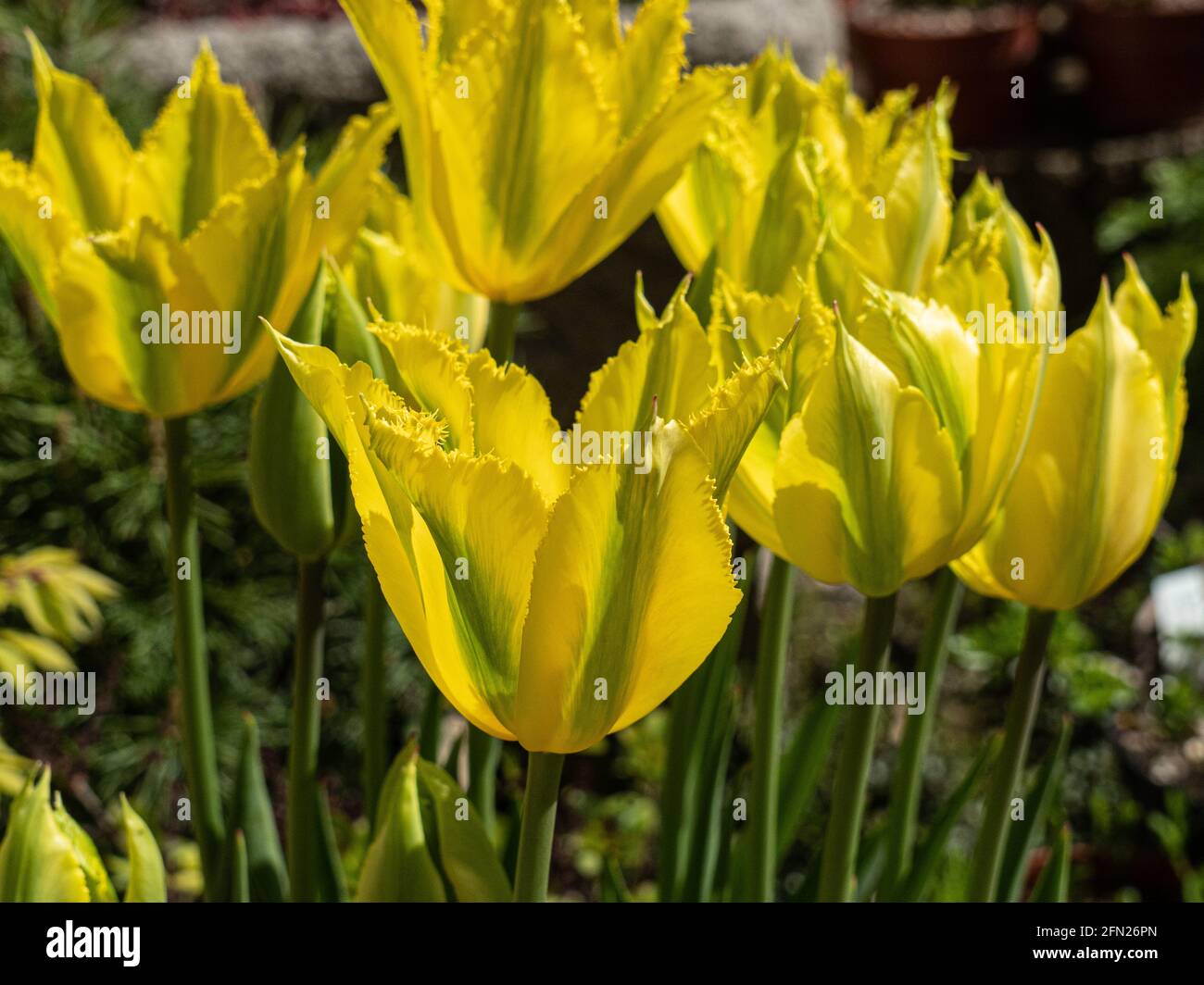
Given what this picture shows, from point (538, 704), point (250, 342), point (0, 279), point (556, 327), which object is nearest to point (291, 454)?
point (250, 342)

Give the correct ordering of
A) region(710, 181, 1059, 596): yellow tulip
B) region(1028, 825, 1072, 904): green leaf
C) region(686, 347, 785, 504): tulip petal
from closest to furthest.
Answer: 1. region(686, 347, 785, 504): tulip petal
2. region(710, 181, 1059, 596): yellow tulip
3. region(1028, 825, 1072, 904): green leaf

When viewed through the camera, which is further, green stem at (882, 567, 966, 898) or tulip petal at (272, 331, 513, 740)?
green stem at (882, 567, 966, 898)

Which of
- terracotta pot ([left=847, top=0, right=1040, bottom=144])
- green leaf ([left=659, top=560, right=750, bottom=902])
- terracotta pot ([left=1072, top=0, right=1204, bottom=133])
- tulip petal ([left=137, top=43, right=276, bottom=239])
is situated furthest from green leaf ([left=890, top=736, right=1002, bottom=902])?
terracotta pot ([left=1072, top=0, right=1204, bottom=133])

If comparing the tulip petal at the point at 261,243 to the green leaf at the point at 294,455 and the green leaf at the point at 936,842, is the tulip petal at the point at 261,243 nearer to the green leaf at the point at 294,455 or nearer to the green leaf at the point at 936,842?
the green leaf at the point at 294,455


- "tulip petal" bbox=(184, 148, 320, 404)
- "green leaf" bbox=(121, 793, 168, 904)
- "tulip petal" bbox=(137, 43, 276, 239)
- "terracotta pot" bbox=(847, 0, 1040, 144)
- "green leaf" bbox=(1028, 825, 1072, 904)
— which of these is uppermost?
"terracotta pot" bbox=(847, 0, 1040, 144)

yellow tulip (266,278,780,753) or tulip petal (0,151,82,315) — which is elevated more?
tulip petal (0,151,82,315)

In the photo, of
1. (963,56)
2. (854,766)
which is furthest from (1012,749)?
(963,56)

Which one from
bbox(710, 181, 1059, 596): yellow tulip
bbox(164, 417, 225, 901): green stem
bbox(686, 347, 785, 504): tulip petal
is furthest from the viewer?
bbox(164, 417, 225, 901): green stem

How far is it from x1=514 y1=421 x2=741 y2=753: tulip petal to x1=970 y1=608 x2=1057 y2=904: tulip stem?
19 cm

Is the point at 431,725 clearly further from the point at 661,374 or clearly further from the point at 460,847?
the point at 661,374

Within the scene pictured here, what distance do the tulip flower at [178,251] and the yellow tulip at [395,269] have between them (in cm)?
3

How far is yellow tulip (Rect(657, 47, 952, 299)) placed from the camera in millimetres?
621

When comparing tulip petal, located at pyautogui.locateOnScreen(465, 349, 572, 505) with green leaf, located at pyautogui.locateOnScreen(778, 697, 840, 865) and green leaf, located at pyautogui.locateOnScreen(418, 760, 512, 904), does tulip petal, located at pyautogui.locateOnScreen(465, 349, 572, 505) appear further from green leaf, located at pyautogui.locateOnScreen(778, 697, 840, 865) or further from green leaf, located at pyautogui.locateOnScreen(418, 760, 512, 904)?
green leaf, located at pyautogui.locateOnScreen(778, 697, 840, 865)
